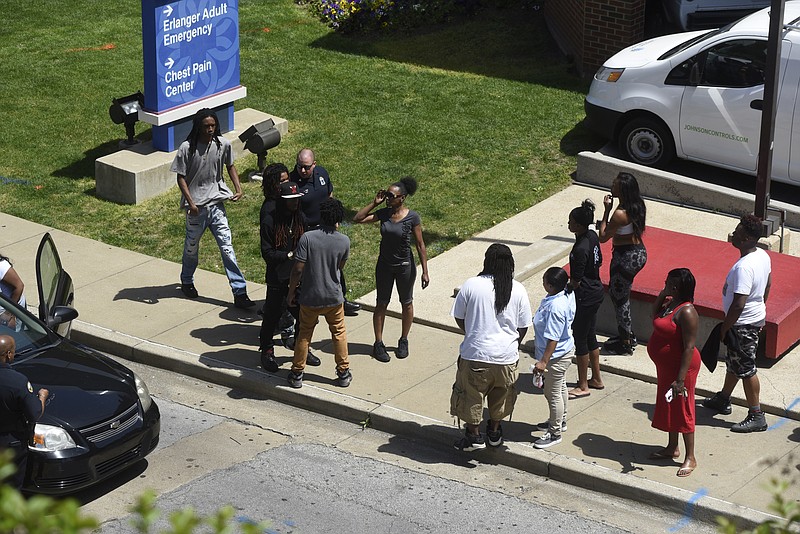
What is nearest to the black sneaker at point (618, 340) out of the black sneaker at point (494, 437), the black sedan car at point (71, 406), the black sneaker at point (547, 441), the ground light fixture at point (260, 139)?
the black sneaker at point (547, 441)

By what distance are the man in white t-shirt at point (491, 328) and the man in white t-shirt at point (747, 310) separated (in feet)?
5.18

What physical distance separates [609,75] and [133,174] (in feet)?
19.2

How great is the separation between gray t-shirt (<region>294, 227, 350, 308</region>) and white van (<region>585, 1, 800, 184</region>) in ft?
19.3

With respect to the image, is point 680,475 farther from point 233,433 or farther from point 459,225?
point 459,225

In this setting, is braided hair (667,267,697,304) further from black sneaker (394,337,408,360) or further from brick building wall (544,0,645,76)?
brick building wall (544,0,645,76)

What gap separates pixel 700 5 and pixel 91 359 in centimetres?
1123

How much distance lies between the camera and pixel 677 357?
794 centimetres

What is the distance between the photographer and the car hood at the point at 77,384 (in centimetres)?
792

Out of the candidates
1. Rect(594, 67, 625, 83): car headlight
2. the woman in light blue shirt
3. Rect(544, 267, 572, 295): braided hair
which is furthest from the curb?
Rect(594, 67, 625, 83): car headlight

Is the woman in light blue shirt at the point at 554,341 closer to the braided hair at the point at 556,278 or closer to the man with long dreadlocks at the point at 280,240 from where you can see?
the braided hair at the point at 556,278

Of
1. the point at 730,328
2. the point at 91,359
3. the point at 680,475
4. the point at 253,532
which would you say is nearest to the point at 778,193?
the point at 730,328

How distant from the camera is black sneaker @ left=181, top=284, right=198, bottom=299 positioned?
11422 millimetres

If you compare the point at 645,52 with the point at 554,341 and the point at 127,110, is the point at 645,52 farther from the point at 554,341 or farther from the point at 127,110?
the point at 554,341

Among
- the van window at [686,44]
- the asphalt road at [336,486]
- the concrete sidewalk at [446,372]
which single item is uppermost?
the van window at [686,44]
